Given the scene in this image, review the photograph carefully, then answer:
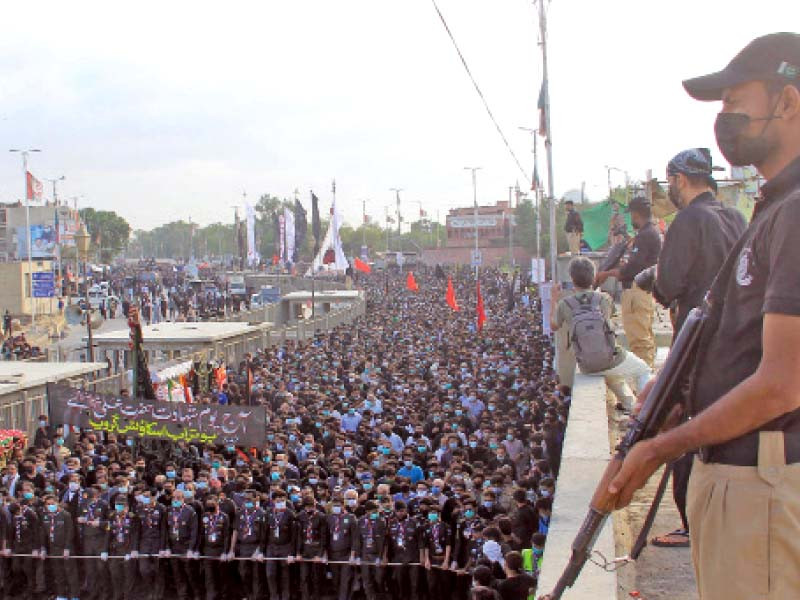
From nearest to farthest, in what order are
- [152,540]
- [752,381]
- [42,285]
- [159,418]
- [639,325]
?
[752,381] < [639,325] < [152,540] < [159,418] < [42,285]

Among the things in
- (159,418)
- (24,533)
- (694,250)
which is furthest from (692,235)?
(159,418)

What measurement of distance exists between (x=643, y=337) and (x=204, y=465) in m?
7.20

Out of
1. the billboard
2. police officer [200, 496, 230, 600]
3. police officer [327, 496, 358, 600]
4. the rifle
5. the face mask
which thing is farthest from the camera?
the billboard

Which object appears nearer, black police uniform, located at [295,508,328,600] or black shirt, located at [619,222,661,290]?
black shirt, located at [619,222,661,290]

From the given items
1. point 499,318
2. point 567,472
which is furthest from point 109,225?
point 567,472

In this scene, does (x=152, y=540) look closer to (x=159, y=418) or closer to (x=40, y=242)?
(x=159, y=418)

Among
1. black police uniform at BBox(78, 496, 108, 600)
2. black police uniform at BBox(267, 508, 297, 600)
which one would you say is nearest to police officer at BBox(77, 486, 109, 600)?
black police uniform at BBox(78, 496, 108, 600)

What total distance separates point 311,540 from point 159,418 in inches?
176

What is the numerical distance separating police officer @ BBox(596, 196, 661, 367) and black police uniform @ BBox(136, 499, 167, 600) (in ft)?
20.0

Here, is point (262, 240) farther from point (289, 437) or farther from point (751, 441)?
point (751, 441)

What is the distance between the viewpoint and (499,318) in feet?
121

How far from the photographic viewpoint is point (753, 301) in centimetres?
221

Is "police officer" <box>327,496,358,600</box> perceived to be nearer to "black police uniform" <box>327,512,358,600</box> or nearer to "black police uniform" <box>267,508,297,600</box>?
"black police uniform" <box>327,512,358,600</box>

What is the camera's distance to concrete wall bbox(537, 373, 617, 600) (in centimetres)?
408
